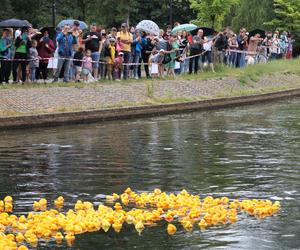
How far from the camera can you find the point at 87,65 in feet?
88.7

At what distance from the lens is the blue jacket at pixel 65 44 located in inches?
1019

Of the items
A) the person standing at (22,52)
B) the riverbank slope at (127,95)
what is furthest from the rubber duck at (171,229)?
the person standing at (22,52)

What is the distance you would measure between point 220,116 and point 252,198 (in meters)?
12.9

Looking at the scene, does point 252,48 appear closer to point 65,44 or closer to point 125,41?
point 125,41

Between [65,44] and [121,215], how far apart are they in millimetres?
14933

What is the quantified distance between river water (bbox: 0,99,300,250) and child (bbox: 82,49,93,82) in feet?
11.5

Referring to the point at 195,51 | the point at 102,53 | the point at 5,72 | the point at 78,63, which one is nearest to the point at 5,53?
the point at 5,72

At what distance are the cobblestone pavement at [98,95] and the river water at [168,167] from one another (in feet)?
4.74

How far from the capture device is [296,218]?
11570 millimetres

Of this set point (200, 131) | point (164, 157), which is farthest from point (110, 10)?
point (164, 157)

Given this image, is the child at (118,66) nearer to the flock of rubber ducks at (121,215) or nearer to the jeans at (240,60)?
the jeans at (240,60)

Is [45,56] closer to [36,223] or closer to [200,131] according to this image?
[200,131]

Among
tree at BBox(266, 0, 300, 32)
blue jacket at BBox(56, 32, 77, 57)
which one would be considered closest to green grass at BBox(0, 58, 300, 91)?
blue jacket at BBox(56, 32, 77, 57)

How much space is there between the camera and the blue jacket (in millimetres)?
25875
